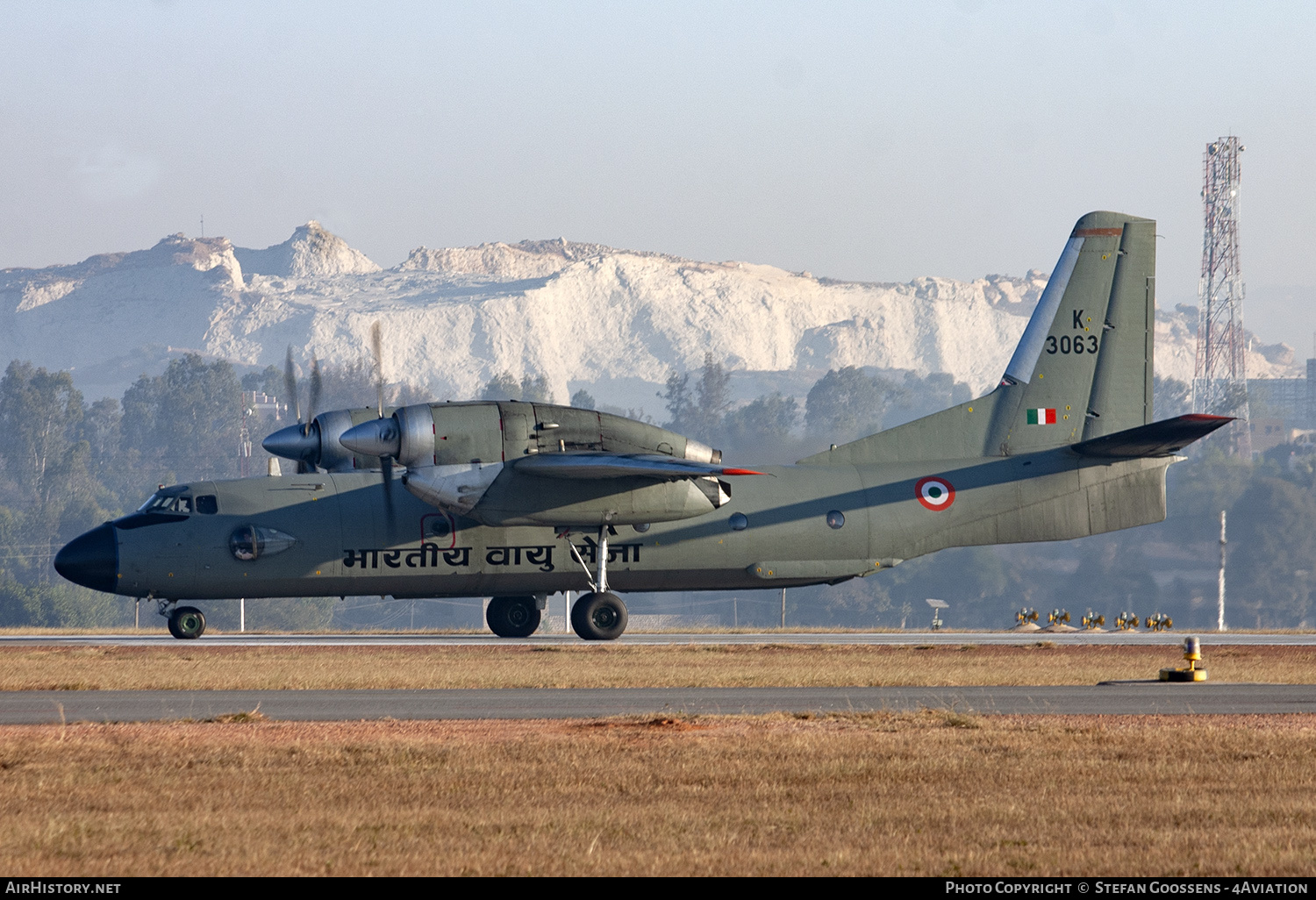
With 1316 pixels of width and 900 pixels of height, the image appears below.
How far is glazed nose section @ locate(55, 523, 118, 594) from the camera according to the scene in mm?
34281

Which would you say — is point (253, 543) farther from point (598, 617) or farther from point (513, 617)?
point (598, 617)

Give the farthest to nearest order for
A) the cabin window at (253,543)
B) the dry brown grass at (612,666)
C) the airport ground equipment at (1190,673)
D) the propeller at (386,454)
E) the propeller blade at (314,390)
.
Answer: the propeller blade at (314,390) < the cabin window at (253,543) < the propeller at (386,454) < the airport ground equipment at (1190,673) < the dry brown grass at (612,666)

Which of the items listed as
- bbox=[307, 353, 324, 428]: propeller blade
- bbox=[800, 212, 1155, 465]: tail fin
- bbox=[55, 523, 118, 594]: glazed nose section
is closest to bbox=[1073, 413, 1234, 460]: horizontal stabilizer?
bbox=[800, 212, 1155, 465]: tail fin

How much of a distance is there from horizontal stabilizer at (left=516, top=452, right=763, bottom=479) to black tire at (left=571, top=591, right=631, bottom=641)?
12.7ft

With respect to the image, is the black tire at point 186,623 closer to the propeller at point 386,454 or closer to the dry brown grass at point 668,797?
the propeller at point 386,454

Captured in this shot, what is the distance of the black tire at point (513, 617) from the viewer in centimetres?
3788

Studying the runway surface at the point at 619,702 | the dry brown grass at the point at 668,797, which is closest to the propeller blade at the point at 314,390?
the runway surface at the point at 619,702

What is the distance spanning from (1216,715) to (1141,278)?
20.8m

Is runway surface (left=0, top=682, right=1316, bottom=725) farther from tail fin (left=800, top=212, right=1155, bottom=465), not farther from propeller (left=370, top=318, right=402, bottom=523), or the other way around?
tail fin (left=800, top=212, right=1155, bottom=465)

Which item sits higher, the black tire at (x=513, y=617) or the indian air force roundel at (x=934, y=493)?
the indian air force roundel at (x=934, y=493)

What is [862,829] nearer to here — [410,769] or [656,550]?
[410,769]

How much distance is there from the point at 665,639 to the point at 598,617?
164 inches

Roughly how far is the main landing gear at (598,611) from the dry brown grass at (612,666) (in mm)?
1540

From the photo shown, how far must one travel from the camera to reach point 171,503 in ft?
115
